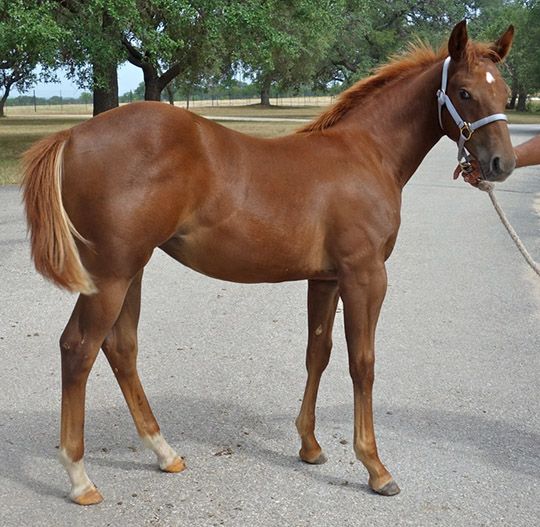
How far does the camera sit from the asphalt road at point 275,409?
11.0ft

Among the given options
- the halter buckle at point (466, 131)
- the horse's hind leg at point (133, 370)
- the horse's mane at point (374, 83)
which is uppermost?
the horse's mane at point (374, 83)

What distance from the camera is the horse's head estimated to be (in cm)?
335

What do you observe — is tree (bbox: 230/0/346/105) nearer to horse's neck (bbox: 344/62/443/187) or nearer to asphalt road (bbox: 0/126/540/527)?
asphalt road (bbox: 0/126/540/527)

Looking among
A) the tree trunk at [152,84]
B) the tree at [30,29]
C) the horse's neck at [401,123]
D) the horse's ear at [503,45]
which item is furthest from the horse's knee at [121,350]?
the tree trunk at [152,84]

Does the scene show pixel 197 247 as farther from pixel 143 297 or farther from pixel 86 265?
pixel 143 297

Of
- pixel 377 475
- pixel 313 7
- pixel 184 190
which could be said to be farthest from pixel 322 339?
pixel 313 7

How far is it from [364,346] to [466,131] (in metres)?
1.11

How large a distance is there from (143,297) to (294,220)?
371cm

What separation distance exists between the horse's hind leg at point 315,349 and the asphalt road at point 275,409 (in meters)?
0.12

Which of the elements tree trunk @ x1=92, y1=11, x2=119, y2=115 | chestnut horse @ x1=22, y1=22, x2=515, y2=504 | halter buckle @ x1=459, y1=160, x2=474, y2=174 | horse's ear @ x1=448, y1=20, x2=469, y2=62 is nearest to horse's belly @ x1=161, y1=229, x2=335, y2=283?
chestnut horse @ x1=22, y1=22, x2=515, y2=504

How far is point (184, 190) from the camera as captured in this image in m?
3.22

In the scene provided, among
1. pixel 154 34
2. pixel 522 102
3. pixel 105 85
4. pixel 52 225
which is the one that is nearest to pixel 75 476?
pixel 52 225

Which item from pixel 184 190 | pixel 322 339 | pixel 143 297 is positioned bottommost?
pixel 143 297

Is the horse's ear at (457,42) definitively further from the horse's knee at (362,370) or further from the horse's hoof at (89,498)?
the horse's hoof at (89,498)
